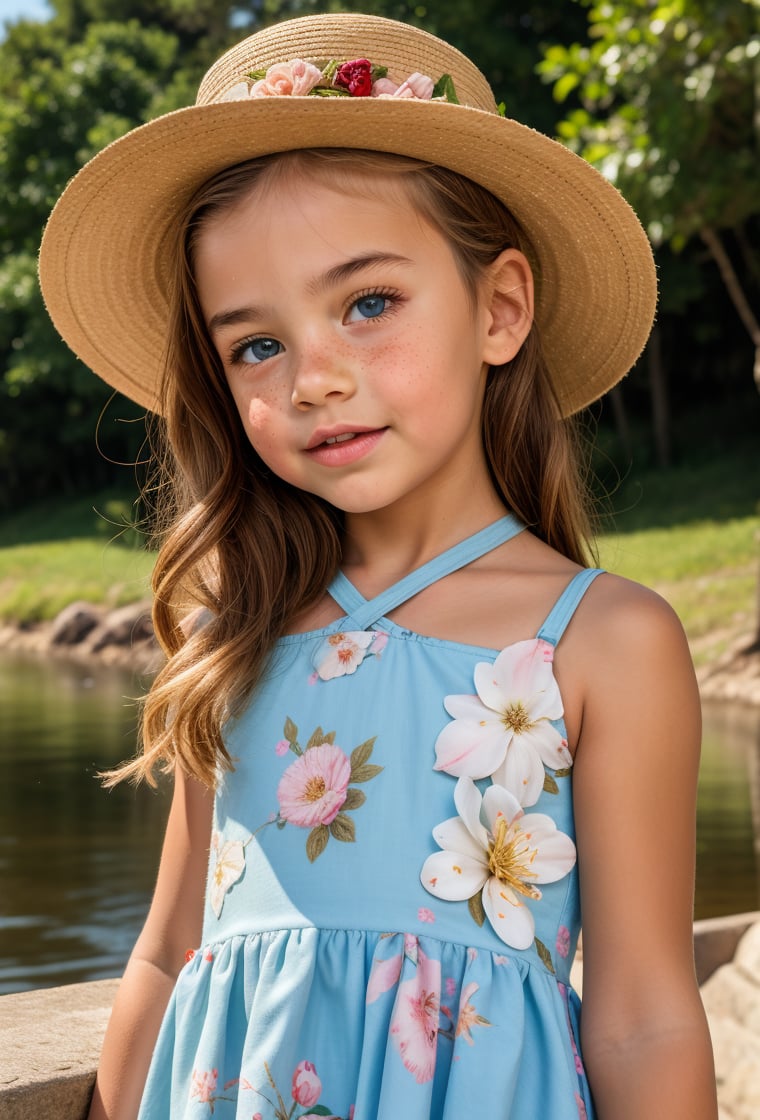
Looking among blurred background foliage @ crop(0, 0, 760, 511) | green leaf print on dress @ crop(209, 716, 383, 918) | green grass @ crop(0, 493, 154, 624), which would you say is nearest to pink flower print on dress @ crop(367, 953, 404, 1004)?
green leaf print on dress @ crop(209, 716, 383, 918)

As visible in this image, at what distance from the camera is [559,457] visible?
1.72m

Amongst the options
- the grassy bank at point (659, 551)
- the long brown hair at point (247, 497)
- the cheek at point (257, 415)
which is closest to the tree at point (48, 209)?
the grassy bank at point (659, 551)

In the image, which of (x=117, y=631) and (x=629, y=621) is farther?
(x=117, y=631)

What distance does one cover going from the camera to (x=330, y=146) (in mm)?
1538

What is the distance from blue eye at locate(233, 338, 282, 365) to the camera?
154 centimetres

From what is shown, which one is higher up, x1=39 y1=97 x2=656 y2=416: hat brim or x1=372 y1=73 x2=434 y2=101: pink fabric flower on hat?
x1=372 y1=73 x2=434 y2=101: pink fabric flower on hat

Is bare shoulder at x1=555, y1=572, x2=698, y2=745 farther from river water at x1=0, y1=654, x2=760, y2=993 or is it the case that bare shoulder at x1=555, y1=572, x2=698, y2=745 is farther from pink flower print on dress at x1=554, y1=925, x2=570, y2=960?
river water at x1=0, y1=654, x2=760, y2=993

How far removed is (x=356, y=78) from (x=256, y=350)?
0.31 meters

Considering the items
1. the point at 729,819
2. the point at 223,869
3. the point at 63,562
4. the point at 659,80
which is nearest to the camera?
the point at 223,869

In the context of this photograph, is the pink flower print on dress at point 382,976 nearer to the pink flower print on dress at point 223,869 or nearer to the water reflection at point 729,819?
the pink flower print on dress at point 223,869

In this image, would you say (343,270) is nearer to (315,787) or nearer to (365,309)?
(365,309)

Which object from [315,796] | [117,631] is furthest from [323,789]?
[117,631]

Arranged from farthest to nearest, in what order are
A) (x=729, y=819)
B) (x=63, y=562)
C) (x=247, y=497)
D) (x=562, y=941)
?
(x=63, y=562)
(x=729, y=819)
(x=247, y=497)
(x=562, y=941)

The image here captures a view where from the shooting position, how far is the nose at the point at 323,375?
146 centimetres
